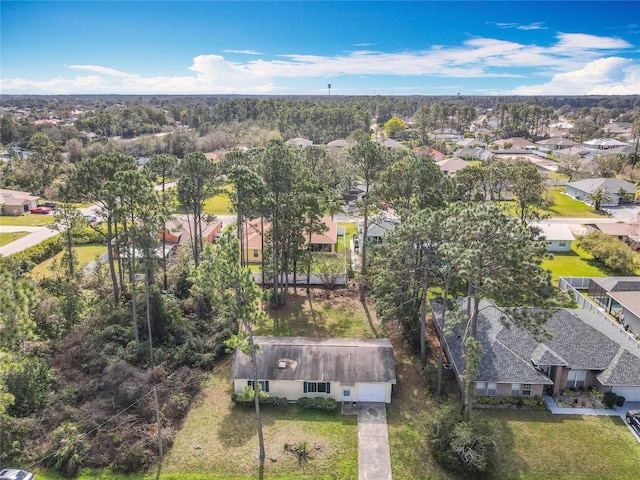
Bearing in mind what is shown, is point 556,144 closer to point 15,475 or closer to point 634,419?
point 634,419

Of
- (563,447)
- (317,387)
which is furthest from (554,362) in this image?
(317,387)

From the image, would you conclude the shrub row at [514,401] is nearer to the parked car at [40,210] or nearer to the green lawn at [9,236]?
the green lawn at [9,236]

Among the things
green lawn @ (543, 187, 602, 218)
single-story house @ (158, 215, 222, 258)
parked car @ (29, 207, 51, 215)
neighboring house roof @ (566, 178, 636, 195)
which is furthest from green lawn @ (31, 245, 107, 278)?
neighboring house roof @ (566, 178, 636, 195)

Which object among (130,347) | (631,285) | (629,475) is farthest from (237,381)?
(631,285)

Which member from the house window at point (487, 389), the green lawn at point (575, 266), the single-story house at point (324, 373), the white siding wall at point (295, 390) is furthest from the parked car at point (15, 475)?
the green lawn at point (575, 266)

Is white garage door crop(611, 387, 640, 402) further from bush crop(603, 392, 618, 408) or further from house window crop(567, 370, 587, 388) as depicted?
house window crop(567, 370, 587, 388)

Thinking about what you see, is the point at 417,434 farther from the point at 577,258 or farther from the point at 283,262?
the point at 577,258
